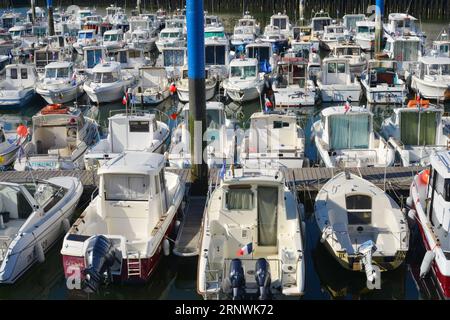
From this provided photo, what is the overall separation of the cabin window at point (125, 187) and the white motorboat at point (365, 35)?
97.5 ft

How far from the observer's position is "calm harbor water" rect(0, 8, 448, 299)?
522 inches

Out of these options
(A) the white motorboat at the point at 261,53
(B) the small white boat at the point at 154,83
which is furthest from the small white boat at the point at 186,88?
(A) the white motorboat at the point at 261,53

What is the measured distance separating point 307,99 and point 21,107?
1297 cm

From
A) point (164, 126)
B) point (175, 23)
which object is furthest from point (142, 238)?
point (175, 23)

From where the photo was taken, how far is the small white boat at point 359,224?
13195mm

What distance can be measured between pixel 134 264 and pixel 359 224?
5.21 meters

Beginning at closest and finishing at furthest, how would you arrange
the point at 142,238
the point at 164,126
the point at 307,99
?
the point at 142,238 → the point at 164,126 → the point at 307,99

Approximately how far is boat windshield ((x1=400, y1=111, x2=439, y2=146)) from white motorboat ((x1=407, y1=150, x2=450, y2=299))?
4.83m

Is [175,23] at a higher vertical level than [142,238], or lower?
higher

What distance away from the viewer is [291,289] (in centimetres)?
1142

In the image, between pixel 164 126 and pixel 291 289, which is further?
pixel 164 126

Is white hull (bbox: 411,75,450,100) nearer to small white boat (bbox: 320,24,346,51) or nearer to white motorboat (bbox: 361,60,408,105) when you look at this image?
white motorboat (bbox: 361,60,408,105)

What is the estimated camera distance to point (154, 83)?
3019 cm

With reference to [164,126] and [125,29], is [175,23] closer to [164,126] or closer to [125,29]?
[125,29]
